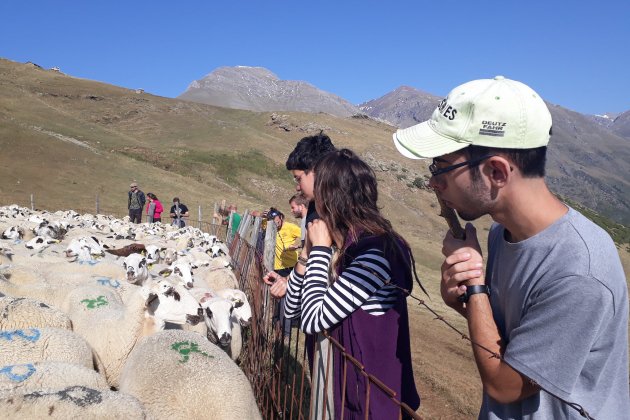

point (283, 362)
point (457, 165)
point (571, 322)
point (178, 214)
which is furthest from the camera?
point (178, 214)

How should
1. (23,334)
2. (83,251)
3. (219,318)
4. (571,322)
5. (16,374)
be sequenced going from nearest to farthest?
1. (571,322)
2. (16,374)
3. (23,334)
4. (219,318)
5. (83,251)

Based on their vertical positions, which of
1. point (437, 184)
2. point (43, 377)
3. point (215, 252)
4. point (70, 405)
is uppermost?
point (437, 184)

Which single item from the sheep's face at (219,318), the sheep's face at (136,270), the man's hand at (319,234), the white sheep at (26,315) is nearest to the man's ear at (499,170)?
the man's hand at (319,234)

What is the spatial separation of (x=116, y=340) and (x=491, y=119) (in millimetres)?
4360

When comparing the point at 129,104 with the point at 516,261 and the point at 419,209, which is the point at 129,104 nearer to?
the point at 419,209

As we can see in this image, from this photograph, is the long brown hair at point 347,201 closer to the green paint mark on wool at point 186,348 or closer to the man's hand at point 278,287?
the man's hand at point 278,287

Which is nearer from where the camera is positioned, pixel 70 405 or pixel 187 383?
pixel 70 405

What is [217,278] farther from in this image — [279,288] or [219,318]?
[279,288]

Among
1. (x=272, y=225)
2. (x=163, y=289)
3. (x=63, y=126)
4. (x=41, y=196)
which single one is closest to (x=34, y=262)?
(x=163, y=289)

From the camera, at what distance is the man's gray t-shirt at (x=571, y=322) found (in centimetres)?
134

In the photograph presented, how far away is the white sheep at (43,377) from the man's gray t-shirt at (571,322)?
2636mm

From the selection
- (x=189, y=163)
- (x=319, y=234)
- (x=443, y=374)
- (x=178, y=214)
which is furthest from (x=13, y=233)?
(x=189, y=163)

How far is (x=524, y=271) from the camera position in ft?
5.03

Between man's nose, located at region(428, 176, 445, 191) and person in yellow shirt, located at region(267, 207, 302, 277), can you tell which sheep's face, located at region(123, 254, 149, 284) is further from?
man's nose, located at region(428, 176, 445, 191)
